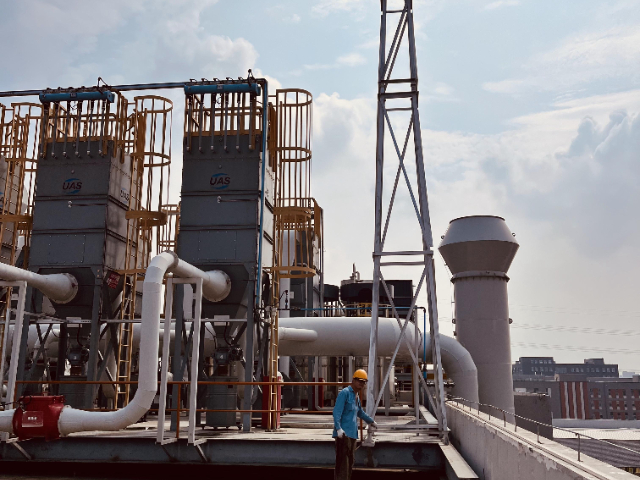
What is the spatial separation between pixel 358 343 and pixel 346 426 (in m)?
10.7

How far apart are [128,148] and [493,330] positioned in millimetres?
13219

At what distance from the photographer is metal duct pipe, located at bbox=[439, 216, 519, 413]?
802 inches

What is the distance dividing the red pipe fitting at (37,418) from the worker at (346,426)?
605 centimetres

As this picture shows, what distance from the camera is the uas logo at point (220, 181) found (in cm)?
1641

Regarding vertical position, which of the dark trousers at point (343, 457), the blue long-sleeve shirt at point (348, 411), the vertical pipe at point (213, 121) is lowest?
the dark trousers at point (343, 457)


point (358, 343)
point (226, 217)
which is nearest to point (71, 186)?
point (226, 217)

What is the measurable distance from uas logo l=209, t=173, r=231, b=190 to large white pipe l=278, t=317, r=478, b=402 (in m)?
4.73

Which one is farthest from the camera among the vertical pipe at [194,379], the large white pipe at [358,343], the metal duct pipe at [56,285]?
the large white pipe at [358,343]

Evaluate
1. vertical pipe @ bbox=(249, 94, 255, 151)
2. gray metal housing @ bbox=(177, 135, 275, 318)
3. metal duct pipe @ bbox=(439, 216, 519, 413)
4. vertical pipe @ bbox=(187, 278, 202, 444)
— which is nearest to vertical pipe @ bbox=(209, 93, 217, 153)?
gray metal housing @ bbox=(177, 135, 275, 318)

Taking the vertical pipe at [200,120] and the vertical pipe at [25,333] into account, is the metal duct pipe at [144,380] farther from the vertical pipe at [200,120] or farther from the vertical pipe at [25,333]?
the vertical pipe at [200,120]

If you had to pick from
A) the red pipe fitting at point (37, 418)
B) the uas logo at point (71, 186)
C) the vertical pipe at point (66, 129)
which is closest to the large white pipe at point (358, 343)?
the uas logo at point (71, 186)

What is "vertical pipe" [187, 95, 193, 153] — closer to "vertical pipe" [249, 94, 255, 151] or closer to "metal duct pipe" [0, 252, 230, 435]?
"vertical pipe" [249, 94, 255, 151]

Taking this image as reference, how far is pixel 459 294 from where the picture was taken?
20984mm

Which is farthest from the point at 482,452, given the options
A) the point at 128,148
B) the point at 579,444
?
the point at 128,148
